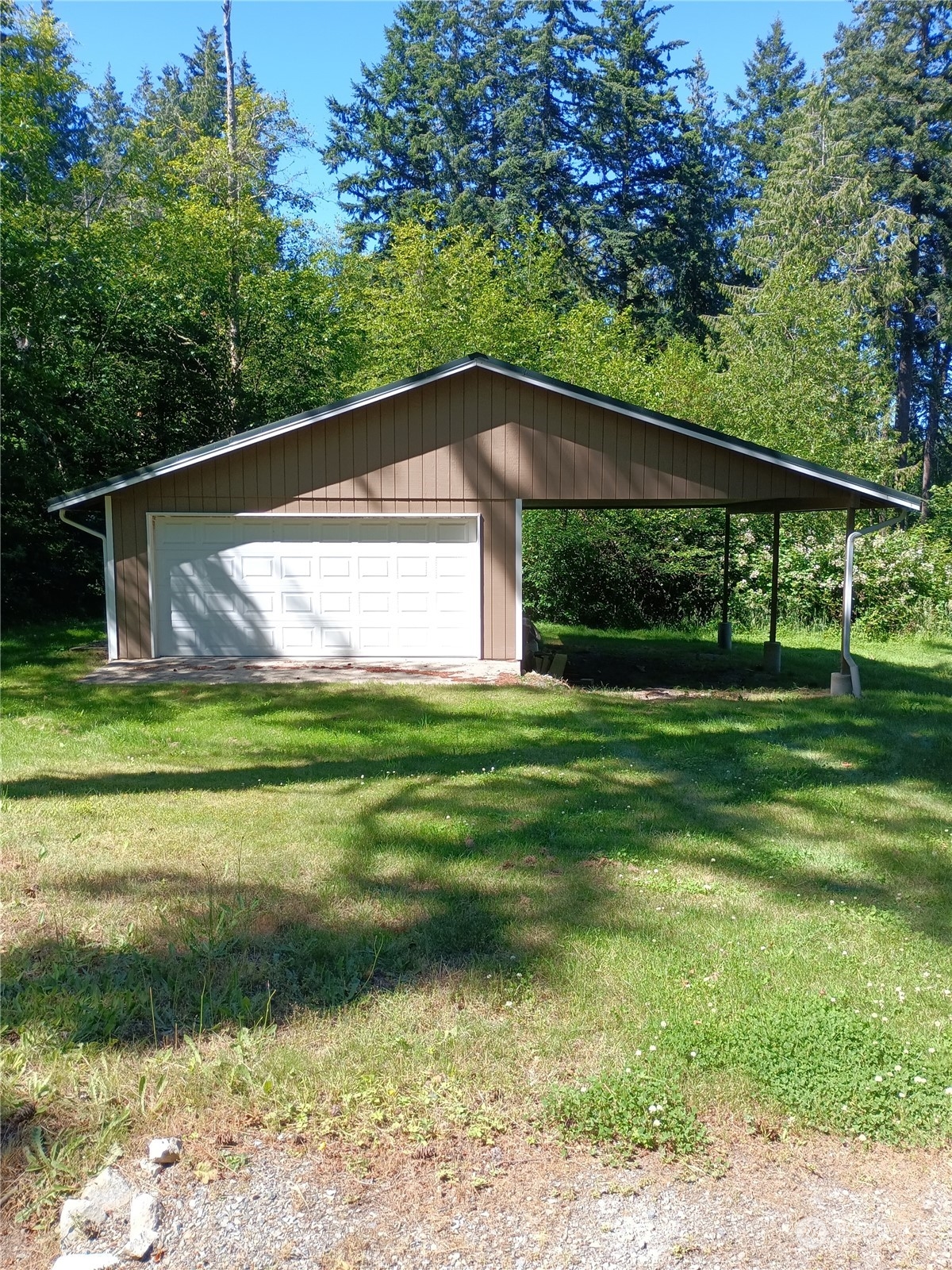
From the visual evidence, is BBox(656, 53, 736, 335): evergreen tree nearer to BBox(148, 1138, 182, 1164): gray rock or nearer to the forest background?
the forest background

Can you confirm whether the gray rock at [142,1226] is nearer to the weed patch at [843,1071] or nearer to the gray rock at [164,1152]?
the gray rock at [164,1152]

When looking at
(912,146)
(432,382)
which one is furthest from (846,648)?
(912,146)

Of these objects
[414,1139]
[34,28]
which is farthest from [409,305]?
[414,1139]

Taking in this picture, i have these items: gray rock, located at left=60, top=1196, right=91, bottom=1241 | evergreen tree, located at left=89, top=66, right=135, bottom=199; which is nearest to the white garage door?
gray rock, located at left=60, top=1196, right=91, bottom=1241

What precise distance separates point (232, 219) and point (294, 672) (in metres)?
15.4

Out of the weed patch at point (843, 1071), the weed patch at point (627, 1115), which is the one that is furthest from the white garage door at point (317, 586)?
the weed patch at point (627, 1115)

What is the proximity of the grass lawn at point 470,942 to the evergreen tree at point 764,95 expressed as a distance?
36796 mm

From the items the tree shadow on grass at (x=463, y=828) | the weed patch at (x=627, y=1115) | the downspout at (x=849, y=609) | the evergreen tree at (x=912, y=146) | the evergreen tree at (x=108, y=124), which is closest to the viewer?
the weed patch at (x=627, y=1115)

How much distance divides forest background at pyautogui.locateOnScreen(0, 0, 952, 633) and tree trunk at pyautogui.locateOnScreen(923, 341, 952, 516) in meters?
0.13

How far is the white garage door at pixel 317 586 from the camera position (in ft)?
44.8

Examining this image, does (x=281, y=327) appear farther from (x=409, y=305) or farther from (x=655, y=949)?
(x=655, y=949)

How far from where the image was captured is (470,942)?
4.42m

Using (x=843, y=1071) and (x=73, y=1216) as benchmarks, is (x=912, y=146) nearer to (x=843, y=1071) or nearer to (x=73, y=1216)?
(x=843, y=1071)

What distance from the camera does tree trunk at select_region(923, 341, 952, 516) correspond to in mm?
35981
